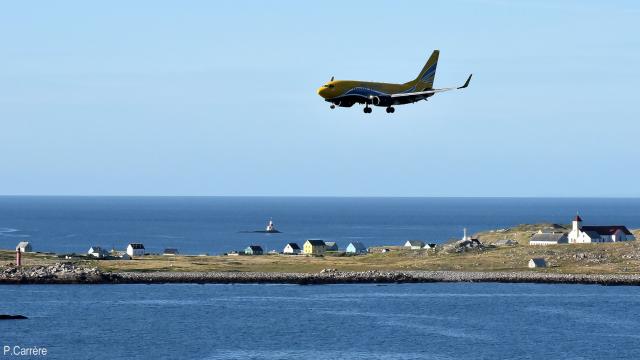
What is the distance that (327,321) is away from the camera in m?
121

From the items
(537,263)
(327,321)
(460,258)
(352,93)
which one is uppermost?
(352,93)

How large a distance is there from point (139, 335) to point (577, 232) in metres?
101

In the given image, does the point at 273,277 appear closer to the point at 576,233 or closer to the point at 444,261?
the point at 444,261

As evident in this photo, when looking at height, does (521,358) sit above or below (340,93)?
below

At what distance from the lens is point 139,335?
110 metres

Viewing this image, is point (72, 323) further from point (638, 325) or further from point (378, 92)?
point (638, 325)

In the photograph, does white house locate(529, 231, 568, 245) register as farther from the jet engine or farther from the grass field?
the jet engine

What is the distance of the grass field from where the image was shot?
16975 cm

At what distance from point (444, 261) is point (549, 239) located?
72.1ft

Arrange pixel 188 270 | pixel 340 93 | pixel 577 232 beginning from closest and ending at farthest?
pixel 340 93
pixel 188 270
pixel 577 232

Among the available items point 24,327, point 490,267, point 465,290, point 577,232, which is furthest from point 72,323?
point 577,232

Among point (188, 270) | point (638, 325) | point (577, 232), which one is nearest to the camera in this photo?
point (638, 325)

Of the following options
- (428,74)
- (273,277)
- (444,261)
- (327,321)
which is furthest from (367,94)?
(444,261)

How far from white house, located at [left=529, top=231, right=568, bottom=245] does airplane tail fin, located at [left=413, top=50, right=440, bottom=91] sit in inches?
3653
